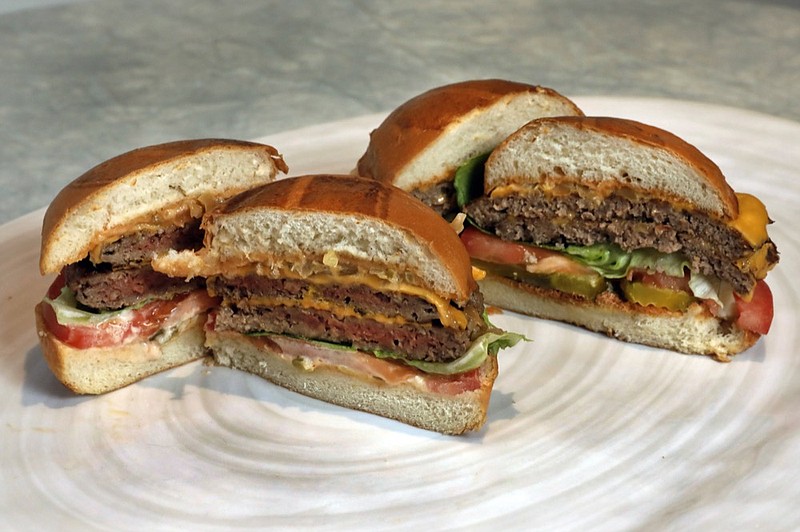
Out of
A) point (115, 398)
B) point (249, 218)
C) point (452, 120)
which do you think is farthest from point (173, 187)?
point (452, 120)

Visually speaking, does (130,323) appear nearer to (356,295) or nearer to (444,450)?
(356,295)

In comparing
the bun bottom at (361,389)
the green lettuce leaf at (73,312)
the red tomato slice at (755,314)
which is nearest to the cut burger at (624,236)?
the red tomato slice at (755,314)

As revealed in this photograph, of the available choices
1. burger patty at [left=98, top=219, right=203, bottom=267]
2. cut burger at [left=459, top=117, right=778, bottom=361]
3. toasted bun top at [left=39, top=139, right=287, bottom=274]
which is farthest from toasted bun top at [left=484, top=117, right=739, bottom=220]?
burger patty at [left=98, top=219, right=203, bottom=267]

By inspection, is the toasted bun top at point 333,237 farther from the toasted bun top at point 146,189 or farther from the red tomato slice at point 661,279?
the red tomato slice at point 661,279

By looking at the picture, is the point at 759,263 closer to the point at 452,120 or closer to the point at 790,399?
the point at 790,399

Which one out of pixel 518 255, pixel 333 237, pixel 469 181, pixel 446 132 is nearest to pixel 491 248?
pixel 518 255

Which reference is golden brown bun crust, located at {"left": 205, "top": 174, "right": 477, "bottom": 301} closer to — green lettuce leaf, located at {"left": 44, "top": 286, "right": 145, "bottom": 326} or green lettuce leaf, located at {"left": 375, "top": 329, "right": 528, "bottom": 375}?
green lettuce leaf, located at {"left": 375, "top": 329, "right": 528, "bottom": 375}

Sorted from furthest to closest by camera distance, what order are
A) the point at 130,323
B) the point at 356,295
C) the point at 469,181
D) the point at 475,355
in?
the point at 469,181 < the point at 130,323 < the point at 356,295 < the point at 475,355
